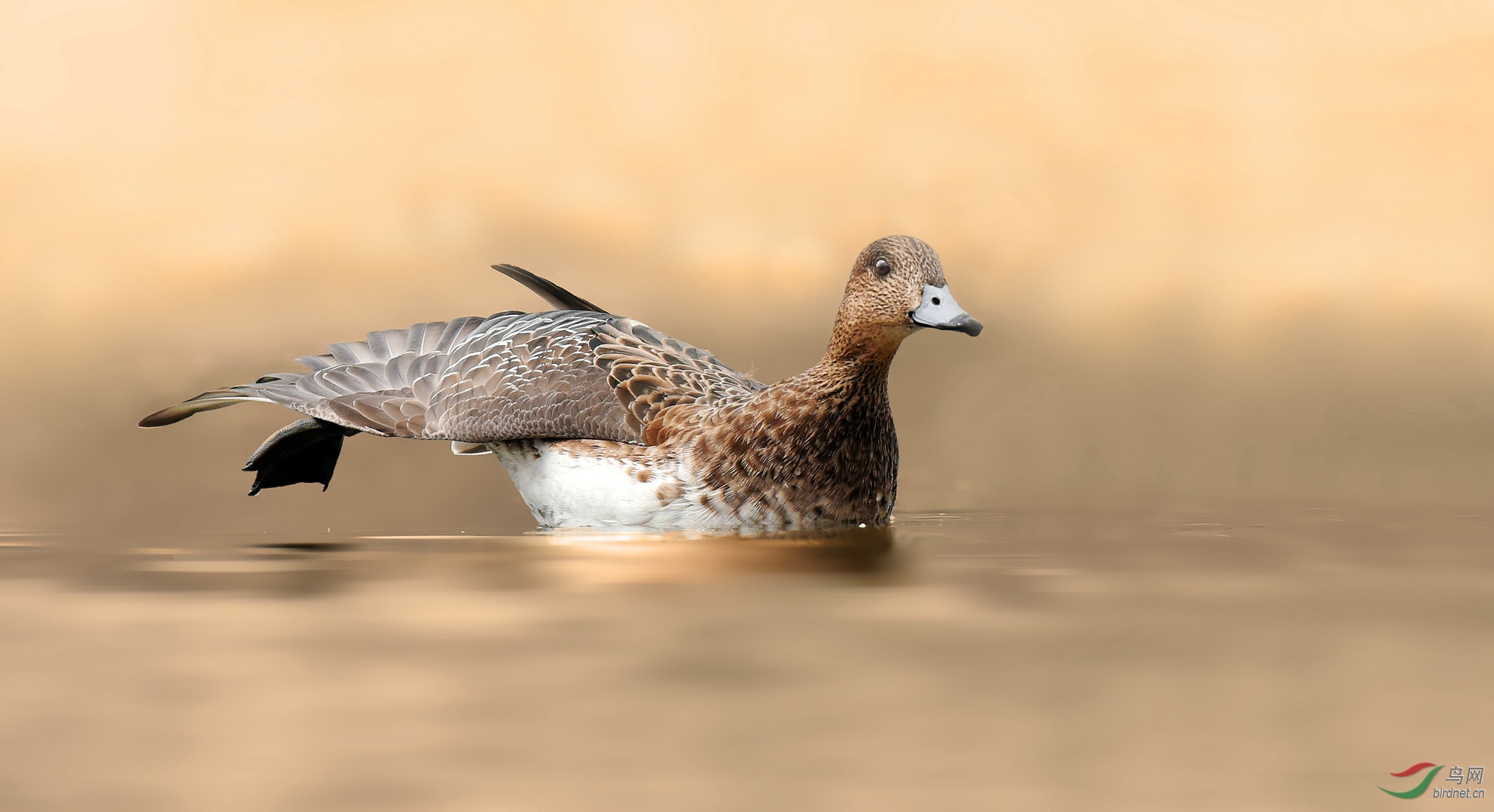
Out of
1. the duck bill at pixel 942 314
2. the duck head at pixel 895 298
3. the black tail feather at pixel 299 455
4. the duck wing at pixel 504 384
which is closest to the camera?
the duck bill at pixel 942 314

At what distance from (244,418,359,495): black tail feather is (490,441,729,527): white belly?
1373 mm

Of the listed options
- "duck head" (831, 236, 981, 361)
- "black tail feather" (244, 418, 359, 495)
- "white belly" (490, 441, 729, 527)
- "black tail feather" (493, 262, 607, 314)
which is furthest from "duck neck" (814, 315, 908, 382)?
"black tail feather" (244, 418, 359, 495)

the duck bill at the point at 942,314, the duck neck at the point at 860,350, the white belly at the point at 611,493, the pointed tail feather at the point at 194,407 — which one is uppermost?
the duck bill at the point at 942,314

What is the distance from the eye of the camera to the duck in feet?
17.3

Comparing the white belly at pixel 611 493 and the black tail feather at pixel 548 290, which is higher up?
the black tail feather at pixel 548 290

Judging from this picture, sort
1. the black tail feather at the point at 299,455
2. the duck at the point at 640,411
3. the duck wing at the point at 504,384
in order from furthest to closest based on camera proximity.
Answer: the black tail feather at the point at 299,455 < the duck wing at the point at 504,384 < the duck at the point at 640,411

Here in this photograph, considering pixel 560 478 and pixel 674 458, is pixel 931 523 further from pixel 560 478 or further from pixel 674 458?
pixel 560 478

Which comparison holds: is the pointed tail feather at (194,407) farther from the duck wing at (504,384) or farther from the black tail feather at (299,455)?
the black tail feather at (299,455)

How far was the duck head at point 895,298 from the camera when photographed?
5.09 meters

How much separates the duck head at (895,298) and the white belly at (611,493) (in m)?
0.97

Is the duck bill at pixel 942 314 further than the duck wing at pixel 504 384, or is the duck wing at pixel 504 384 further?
the duck wing at pixel 504 384

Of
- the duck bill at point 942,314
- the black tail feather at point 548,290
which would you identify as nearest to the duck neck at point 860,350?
the duck bill at point 942,314

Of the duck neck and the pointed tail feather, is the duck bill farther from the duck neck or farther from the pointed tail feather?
the pointed tail feather

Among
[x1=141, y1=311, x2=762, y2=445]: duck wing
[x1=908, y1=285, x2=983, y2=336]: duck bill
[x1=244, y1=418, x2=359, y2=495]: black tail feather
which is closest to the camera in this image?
[x1=908, y1=285, x2=983, y2=336]: duck bill
